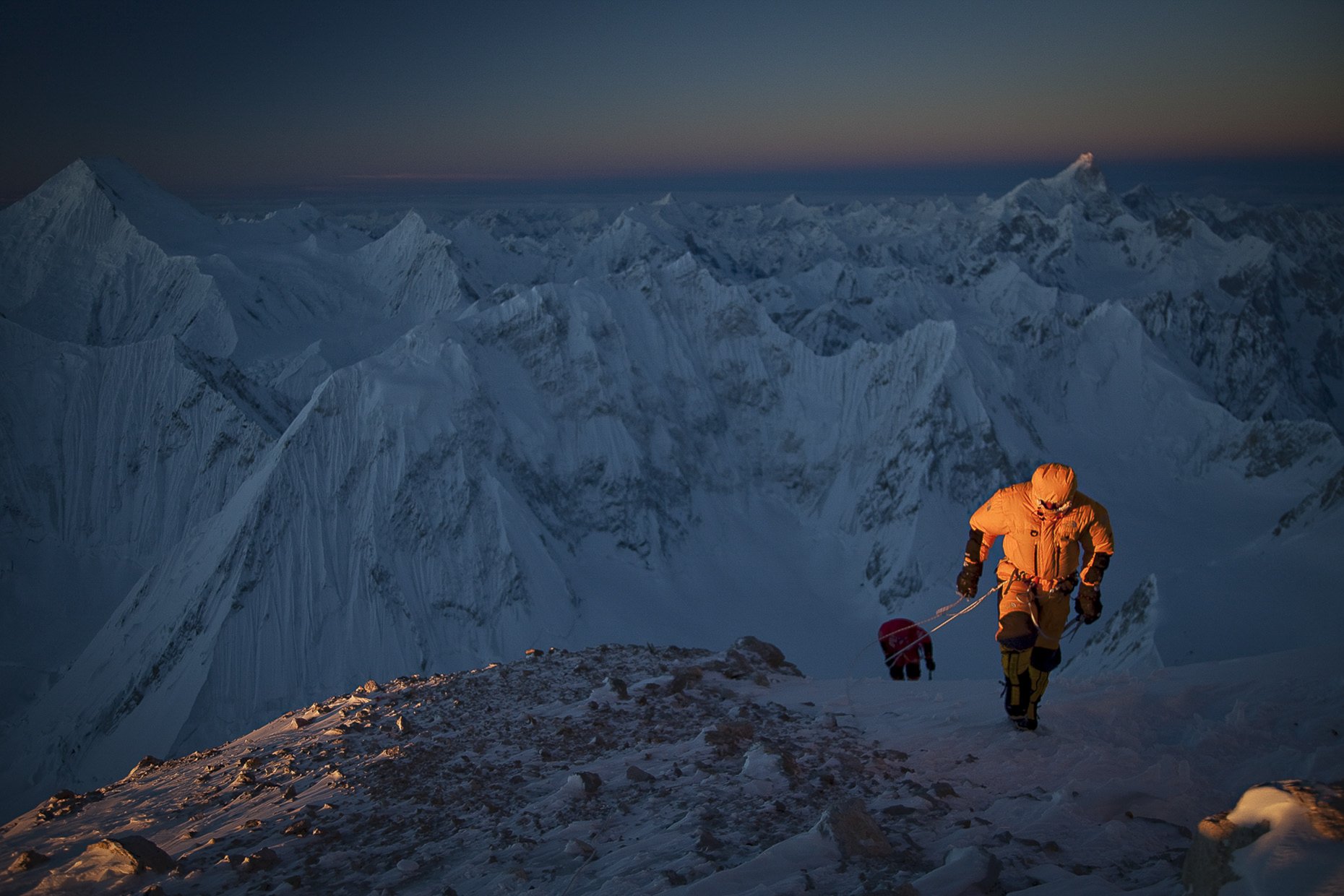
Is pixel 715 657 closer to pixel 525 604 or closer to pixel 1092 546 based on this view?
pixel 1092 546

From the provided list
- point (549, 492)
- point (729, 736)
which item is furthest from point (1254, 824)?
point (549, 492)

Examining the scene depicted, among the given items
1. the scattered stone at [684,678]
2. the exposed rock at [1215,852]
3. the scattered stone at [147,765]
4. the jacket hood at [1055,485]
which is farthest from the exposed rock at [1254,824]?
the scattered stone at [147,765]

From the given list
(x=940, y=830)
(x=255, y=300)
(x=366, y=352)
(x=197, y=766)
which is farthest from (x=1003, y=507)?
(x=255, y=300)

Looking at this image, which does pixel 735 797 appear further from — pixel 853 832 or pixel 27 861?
pixel 27 861

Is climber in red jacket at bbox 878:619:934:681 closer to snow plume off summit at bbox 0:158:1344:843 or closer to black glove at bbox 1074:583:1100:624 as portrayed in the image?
black glove at bbox 1074:583:1100:624

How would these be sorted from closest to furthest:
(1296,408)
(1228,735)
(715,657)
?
(1228,735)
(715,657)
(1296,408)

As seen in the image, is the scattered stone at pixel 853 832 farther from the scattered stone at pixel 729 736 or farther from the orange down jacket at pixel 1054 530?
the orange down jacket at pixel 1054 530
